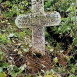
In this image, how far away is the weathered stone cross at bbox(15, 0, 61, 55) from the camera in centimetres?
284

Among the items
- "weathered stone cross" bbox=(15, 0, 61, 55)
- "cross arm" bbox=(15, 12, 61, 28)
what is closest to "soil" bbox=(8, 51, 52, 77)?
"weathered stone cross" bbox=(15, 0, 61, 55)

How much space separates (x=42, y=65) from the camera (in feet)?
8.82

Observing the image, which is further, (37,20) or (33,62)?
(37,20)

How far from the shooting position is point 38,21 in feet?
9.38

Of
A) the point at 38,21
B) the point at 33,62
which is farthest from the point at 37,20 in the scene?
the point at 33,62

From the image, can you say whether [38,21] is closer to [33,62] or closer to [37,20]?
[37,20]

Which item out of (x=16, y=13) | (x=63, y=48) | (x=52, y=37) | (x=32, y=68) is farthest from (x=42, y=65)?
(x=16, y=13)

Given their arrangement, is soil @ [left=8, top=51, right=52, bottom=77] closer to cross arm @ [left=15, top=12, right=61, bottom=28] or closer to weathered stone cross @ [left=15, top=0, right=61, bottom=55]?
weathered stone cross @ [left=15, top=0, right=61, bottom=55]

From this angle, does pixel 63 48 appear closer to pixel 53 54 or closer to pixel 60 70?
A: pixel 53 54

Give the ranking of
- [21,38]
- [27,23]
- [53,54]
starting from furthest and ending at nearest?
[21,38]
[53,54]
[27,23]

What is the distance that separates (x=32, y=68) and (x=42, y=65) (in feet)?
0.56

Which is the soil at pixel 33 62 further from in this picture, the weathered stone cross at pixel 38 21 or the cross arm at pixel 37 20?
the cross arm at pixel 37 20

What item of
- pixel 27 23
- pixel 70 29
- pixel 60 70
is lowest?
pixel 60 70

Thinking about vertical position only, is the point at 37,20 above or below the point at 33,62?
above
